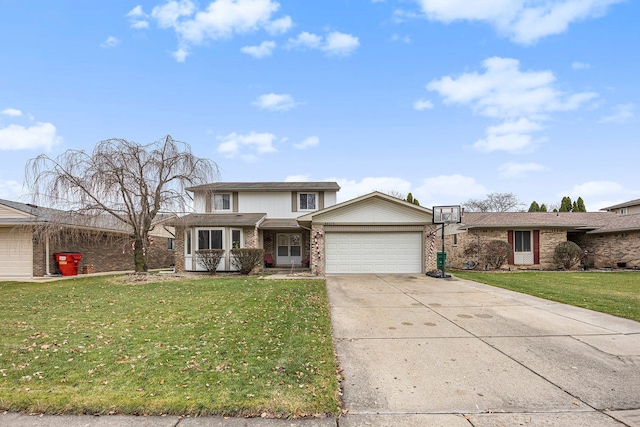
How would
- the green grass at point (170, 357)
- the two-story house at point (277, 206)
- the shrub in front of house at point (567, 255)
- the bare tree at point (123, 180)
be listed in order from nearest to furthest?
the green grass at point (170, 357) → the bare tree at point (123, 180) → the shrub in front of house at point (567, 255) → the two-story house at point (277, 206)

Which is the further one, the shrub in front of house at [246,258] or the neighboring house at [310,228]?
the shrub in front of house at [246,258]

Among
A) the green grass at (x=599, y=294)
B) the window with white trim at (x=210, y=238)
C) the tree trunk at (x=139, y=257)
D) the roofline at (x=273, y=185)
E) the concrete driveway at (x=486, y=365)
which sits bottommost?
the green grass at (x=599, y=294)

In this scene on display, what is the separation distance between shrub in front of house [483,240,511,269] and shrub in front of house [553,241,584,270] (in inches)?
113

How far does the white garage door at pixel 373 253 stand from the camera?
51.9 ft

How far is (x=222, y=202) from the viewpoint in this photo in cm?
2127

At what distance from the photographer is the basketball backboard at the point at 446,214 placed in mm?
14438

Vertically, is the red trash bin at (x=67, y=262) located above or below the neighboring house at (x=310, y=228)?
below

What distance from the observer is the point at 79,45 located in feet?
44.3

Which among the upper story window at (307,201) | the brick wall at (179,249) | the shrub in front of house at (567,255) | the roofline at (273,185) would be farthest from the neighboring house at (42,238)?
the shrub in front of house at (567,255)

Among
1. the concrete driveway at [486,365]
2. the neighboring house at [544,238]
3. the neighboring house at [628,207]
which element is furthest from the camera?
the neighboring house at [628,207]

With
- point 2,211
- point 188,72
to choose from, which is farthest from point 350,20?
point 2,211

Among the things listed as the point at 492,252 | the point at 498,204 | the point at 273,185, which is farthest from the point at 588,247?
the point at 498,204

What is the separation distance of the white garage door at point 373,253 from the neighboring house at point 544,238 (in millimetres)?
4542

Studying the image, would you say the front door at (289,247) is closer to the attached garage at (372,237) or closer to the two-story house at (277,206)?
the two-story house at (277,206)
